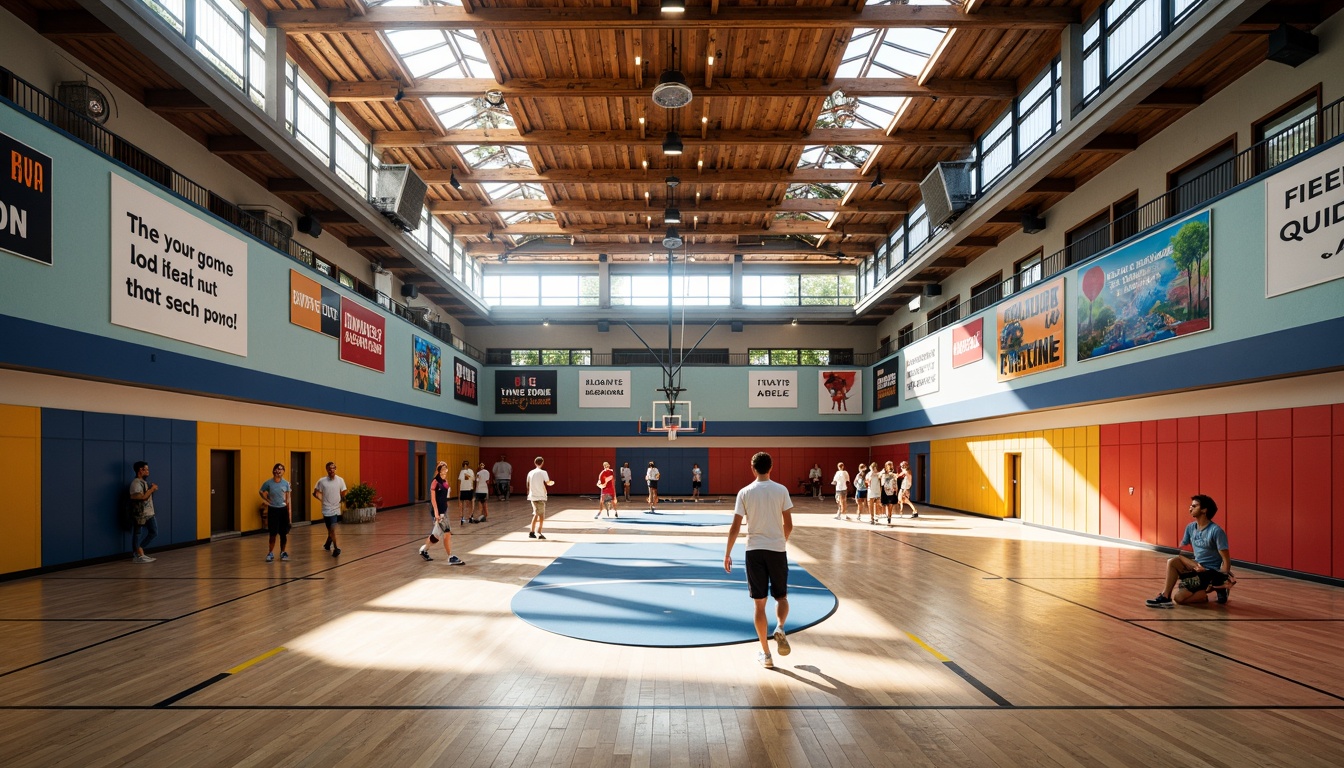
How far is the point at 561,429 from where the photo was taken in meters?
31.9

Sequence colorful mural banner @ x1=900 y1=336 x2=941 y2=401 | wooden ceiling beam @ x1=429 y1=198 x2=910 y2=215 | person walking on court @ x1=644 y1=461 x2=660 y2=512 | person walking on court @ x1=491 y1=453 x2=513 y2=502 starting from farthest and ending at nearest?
person walking on court @ x1=491 y1=453 x2=513 y2=502 < wooden ceiling beam @ x1=429 y1=198 x2=910 y2=215 < colorful mural banner @ x1=900 y1=336 x2=941 y2=401 < person walking on court @ x1=644 y1=461 x2=660 y2=512

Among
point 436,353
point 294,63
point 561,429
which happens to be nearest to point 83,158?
point 294,63

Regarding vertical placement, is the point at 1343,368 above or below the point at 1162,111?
below

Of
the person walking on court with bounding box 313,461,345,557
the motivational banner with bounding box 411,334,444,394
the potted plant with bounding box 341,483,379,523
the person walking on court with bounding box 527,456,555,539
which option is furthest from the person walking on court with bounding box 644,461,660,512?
the person walking on court with bounding box 313,461,345,557

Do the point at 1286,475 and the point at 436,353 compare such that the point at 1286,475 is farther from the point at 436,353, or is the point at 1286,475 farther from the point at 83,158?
the point at 436,353

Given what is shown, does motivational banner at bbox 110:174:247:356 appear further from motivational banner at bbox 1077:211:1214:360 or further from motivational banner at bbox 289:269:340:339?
motivational banner at bbox 1077:211:1214:360

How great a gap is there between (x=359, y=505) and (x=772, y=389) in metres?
18.4

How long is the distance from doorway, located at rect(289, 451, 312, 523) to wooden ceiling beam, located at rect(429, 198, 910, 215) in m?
10.8

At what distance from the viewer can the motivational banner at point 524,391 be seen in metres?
31.9

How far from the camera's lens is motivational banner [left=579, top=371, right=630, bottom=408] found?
104 feet

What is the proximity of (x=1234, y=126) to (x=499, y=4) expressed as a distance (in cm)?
1398

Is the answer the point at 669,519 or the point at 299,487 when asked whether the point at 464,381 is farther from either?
the point at 669,519

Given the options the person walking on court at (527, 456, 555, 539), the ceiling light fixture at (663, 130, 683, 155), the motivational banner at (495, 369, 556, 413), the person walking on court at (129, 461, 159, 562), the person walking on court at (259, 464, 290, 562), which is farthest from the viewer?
the motivational banner at (495, 369, 556, 413)

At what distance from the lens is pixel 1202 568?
343 inches
